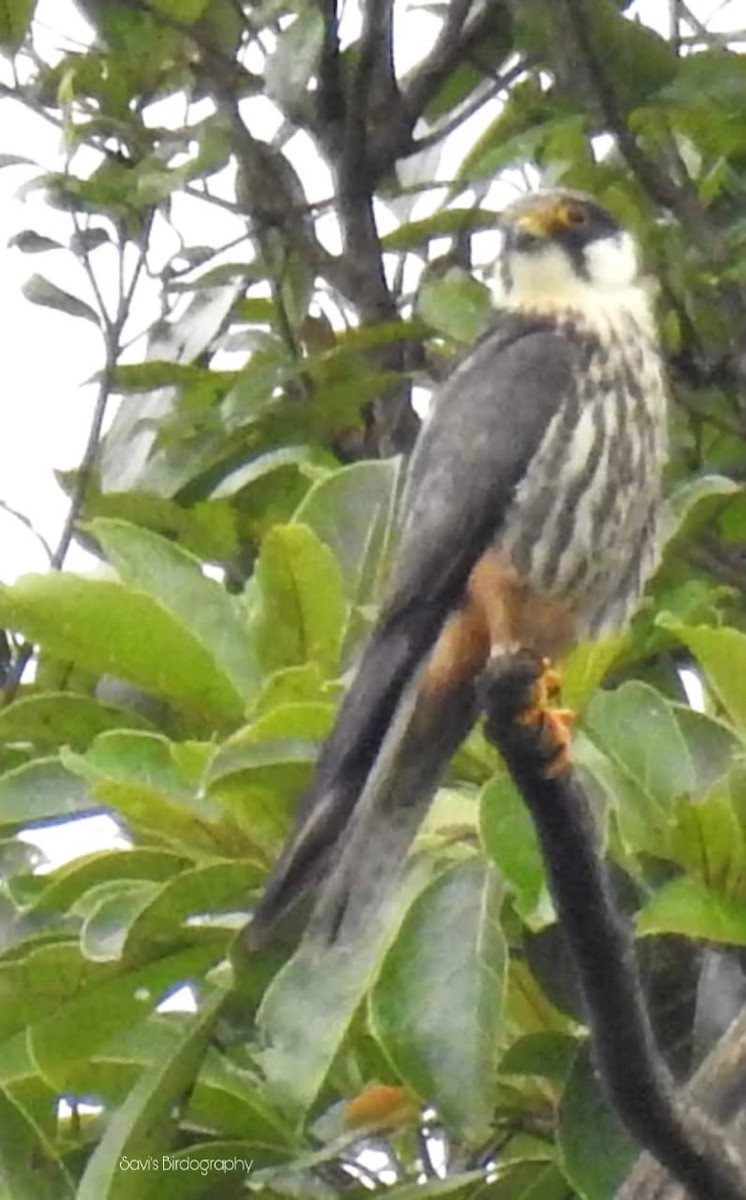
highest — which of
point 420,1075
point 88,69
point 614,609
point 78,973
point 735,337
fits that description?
point 88,69

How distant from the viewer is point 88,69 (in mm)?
2689

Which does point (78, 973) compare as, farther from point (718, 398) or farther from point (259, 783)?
point (718, 398)

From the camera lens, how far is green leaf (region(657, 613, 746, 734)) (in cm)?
193

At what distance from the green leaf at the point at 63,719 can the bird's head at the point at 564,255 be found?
732 millimetres

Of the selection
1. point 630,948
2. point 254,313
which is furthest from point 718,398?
point 630,948

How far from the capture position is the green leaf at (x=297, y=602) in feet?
6.96

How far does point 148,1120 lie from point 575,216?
1.22 meters

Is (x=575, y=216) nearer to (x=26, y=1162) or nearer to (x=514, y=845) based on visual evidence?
(x=514, y=845)

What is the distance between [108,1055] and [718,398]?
1.07 metres

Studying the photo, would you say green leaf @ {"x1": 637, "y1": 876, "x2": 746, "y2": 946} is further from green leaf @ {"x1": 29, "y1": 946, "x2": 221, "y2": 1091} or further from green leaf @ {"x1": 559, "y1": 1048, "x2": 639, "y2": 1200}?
green leaf @ {"x1": 29, "y1": 946, "x2": 221, "y2": 1091}

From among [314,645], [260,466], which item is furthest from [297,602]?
[260,466]

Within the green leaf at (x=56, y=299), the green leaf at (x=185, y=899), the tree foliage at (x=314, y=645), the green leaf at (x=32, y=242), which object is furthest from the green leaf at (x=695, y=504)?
the green leaf at (x=32, y=242)

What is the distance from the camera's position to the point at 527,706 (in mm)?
1688

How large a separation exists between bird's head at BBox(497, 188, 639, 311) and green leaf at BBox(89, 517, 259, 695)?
0.66 m
